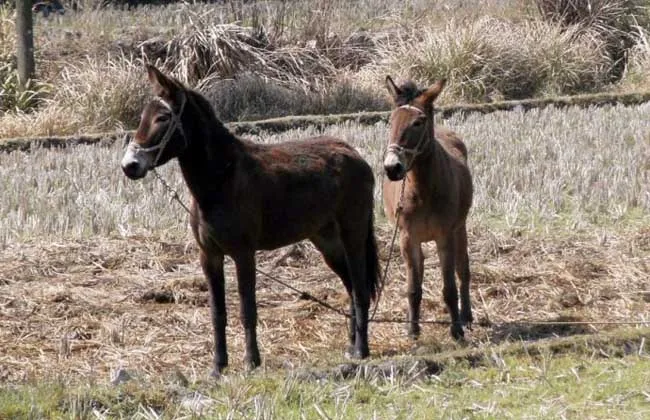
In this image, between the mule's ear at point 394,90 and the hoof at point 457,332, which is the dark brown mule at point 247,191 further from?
the hoof at point 457,332

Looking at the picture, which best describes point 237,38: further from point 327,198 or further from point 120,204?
point 327,198

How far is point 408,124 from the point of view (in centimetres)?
915

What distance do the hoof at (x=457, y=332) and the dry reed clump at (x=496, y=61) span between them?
13714 millimetres

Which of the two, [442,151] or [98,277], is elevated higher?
[442,151]

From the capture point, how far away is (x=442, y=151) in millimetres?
9852

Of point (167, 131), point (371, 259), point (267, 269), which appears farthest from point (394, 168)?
point (267, 269)

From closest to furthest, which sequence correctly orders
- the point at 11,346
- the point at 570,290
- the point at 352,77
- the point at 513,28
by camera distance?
the point at 11,346
the point at 570,290
the point at 352,77
the point at 513,28

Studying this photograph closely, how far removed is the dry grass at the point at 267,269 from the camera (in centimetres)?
899

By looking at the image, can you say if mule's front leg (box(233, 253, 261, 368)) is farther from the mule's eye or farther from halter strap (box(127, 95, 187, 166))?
the mule's eye

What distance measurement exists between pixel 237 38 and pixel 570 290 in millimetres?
13753

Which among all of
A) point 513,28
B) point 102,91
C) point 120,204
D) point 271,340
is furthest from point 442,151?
point 513,28

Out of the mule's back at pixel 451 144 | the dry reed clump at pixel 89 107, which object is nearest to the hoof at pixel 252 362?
the mule's back at pixel 451 144

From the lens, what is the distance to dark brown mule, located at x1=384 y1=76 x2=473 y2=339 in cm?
920

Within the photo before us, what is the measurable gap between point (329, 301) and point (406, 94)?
1.85 m
